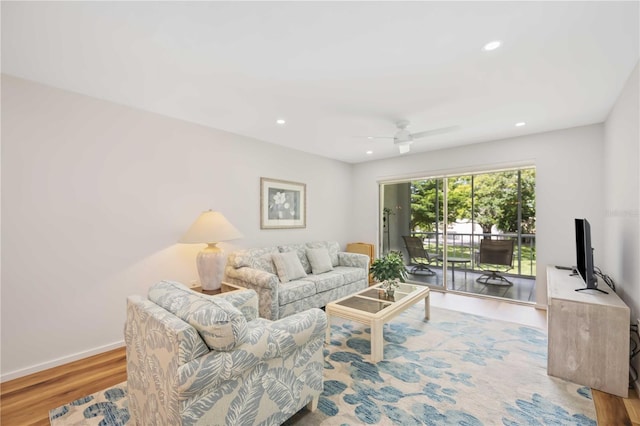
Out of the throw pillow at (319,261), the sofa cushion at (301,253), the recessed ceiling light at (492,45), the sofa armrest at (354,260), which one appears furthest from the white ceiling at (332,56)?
the sofa armrest at (354,260)

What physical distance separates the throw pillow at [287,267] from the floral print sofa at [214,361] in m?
1.86

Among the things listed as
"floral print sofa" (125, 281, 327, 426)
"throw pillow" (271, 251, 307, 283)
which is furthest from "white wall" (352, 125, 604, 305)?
"floral print sofa" (125, 281, 327, 426)

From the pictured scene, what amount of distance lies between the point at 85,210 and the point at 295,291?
2282 millimetres

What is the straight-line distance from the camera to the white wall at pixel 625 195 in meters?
2.24

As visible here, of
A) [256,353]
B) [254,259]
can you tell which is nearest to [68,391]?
[256,353]

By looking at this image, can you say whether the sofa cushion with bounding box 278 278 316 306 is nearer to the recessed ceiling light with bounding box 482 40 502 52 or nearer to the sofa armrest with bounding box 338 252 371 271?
the sofa armrest with bounding box 338 252 371 271

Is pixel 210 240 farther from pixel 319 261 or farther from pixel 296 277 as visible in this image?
pixel 319 261

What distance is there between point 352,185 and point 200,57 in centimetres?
437

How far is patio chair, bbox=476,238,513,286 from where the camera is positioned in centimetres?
499

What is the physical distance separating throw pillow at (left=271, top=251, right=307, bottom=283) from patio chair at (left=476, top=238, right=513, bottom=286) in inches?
137

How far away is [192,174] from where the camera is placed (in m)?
3.49

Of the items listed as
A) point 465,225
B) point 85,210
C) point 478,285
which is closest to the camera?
point 85,210

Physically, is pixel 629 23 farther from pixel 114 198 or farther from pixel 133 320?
pixel 114 198

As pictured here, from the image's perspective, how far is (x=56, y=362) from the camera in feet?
8.27
